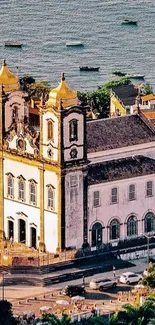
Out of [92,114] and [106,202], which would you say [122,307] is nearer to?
[106,202]

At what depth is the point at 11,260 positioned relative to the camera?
414 ft

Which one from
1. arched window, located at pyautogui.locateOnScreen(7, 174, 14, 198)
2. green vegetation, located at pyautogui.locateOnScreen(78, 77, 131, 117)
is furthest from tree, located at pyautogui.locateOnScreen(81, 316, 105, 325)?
green vegetation, located at pyautogui.locateOnScreen(78, 77, 131, 117)

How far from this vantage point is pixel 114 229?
12888cm

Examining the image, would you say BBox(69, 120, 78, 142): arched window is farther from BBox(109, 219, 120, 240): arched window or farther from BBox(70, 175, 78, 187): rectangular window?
BBox(109, 219, 120, 240): arched window

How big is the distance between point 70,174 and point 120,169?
371 centimetres

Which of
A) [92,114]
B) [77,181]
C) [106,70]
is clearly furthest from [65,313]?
[106,70]

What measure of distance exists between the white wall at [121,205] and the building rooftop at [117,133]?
2347 millimetres

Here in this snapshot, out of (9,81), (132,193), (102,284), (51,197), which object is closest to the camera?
(102,284)

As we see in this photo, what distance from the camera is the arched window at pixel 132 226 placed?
129m

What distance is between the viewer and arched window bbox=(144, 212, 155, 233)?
427 feet

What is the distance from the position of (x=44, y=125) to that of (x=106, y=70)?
6938 cm

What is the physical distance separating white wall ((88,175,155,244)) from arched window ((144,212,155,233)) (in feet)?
0.91

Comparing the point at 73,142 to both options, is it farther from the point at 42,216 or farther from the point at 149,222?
the point at 149,222

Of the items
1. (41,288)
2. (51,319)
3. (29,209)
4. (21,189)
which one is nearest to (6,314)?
(51,319)
